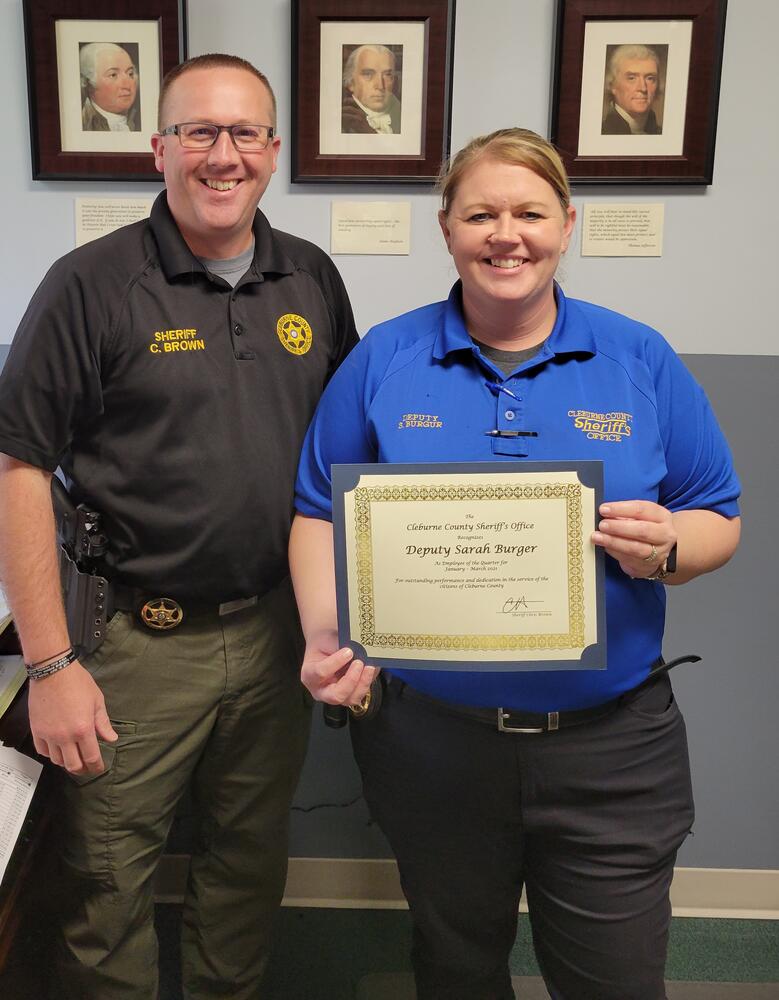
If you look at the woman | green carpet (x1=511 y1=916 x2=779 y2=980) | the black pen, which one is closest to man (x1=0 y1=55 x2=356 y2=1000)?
→ the woman

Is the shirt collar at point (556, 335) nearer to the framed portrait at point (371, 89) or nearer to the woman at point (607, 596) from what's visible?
the woman at point (607, 596)

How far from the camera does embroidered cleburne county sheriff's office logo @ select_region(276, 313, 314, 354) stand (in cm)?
136

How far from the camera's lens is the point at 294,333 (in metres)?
1.38

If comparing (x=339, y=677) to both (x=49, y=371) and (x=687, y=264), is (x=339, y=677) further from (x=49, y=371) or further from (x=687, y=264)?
(x=687, y=264)

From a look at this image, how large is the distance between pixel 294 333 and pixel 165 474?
0.32 meters

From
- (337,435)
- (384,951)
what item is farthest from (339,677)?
(384,951)

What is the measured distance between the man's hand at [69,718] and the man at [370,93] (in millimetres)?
1237

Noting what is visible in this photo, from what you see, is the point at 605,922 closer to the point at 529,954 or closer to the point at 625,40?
the point at 529,954

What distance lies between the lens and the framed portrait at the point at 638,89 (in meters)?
1.67

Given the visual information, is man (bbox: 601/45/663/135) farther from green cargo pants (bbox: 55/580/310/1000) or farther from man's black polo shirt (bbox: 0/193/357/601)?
green cargo pants (bbox: 55/580/310/1000)

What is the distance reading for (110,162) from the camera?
1749 mm

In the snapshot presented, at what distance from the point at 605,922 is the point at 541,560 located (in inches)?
21.9

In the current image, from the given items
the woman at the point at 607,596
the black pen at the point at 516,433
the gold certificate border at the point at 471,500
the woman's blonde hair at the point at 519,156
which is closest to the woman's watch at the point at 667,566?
the woman at the point at 607,596

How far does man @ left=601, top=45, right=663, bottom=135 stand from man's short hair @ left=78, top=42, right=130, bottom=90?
1.02 meters
